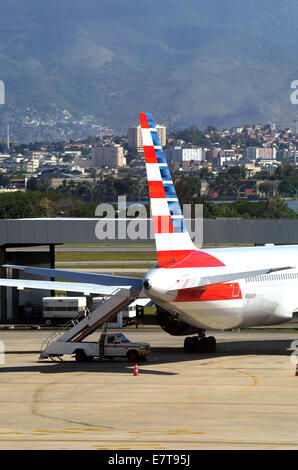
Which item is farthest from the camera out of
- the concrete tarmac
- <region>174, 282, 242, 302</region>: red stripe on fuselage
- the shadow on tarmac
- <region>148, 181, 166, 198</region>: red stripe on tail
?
the shadow on tarmac

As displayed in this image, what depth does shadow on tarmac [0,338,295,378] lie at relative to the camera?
4541 centimetres

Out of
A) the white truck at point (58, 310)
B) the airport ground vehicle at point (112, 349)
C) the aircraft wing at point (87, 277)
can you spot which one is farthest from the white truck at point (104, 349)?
the white truck at point (58, 310)

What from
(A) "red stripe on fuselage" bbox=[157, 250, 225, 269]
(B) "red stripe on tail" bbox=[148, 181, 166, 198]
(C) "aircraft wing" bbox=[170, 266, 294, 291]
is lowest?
(C) "aircraft wing" bbox=[170, 266, 294, 291]

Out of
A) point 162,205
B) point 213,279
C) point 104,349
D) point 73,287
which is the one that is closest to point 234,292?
point 213,279

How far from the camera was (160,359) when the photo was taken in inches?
1916

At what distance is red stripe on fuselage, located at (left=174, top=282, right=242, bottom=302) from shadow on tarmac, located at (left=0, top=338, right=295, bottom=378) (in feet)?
13.5

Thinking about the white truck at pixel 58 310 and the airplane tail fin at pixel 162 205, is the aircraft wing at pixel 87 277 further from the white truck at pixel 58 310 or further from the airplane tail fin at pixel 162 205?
the white truck at pixel 58 310

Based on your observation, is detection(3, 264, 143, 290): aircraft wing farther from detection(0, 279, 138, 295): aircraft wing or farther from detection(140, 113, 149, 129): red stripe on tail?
detection(140, 113, 149, 129): red stripe on tail

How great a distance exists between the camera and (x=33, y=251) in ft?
260

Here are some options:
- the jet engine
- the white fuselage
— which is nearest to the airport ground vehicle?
the jet engine

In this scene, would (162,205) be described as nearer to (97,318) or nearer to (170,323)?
(170,323)

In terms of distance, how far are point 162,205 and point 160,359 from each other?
10.5 m
